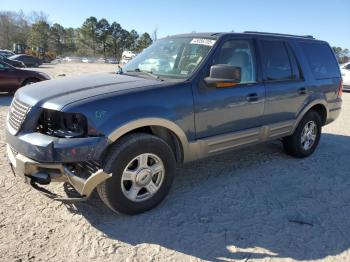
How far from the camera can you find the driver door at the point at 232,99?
13.4 ft

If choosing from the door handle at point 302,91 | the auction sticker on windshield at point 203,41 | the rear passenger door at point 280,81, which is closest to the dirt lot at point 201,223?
the rear passenger door at point 280,81

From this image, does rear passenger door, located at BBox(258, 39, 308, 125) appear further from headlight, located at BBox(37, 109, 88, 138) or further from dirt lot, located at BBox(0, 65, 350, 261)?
headlight, located at BBox(37, 109, 88, 138)

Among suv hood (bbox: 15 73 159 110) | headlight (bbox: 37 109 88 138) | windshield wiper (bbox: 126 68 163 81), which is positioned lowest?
headlight (bbox: 37 109 88 138)

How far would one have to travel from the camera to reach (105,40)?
284 feet

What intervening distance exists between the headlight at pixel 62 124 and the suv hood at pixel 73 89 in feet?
0.37

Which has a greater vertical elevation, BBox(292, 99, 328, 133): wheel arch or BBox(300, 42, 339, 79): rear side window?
BBox(300, 42, 339, 79): rear side window

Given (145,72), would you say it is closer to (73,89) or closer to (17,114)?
(73,89)

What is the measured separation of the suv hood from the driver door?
2.06 feet

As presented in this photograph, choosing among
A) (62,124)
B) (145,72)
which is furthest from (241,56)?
(62,124)

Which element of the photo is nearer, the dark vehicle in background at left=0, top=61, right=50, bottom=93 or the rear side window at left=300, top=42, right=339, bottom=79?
the rear side window at left=300, top=42, right=339, bottom=79

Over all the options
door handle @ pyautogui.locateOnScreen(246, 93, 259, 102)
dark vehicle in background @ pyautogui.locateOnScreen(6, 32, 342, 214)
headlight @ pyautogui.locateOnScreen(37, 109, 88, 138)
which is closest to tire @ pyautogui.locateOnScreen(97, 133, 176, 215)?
dark vehicle in background @ pyautogui.locateOnScreen(6, 32, 342, 214)

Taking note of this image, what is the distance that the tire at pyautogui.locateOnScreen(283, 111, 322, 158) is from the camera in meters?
5.67

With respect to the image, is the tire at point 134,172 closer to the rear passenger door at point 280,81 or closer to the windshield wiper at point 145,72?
the windshield wiper at point 145,72

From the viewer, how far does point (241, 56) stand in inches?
184
